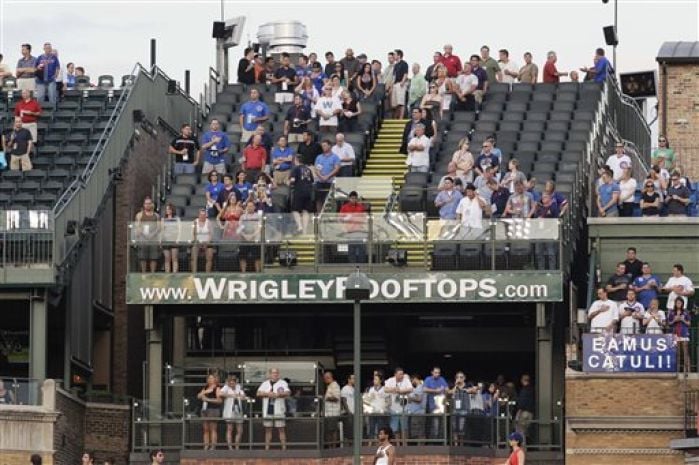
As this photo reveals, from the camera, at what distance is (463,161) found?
65438 millimetres

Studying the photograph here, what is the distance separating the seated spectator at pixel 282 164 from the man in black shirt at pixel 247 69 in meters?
6.44

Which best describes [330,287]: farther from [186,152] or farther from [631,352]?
[186,152]

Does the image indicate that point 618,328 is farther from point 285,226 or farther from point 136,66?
point 136,66

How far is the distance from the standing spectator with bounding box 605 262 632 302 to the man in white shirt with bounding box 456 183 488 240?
8.53ft

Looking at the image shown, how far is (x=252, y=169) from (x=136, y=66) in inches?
196

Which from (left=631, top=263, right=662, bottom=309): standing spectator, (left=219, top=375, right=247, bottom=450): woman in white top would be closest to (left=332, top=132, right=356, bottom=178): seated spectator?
(left=219, top=375, right=247, bottom=450): woman in white top

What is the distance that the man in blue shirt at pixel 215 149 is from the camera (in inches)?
2662

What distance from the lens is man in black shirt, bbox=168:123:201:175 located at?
68375mm

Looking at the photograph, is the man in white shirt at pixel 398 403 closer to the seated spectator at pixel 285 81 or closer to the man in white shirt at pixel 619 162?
the man in white shirt at pixel 619 162

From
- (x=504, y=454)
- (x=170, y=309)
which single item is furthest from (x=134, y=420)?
(x=504, y=454)

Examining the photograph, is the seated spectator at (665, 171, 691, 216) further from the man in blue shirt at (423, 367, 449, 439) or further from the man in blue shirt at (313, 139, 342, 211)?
the man in blue shirt at (423, 367, 449, 439)

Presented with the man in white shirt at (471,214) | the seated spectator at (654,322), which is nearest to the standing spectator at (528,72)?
the man in white shirt at (471,214)

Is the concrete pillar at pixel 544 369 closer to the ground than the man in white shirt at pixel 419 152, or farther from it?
closer to the ground

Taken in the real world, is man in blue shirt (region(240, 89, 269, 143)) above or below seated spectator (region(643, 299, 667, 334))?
above
